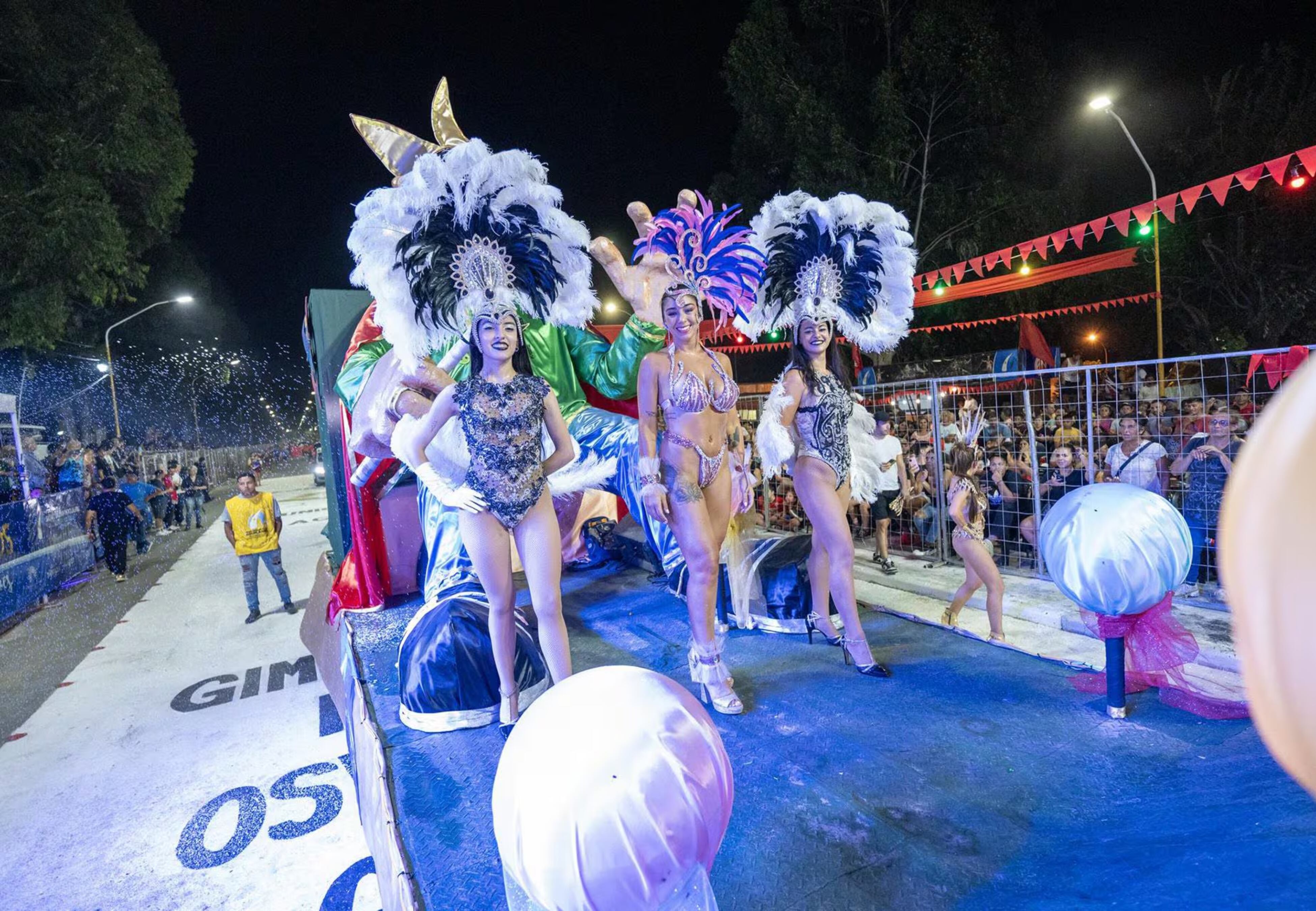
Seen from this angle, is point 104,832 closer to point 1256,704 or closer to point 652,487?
point 652,487

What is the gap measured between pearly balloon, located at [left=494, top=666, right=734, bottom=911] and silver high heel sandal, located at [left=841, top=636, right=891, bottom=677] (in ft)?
7.04

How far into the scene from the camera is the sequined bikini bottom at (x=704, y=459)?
3.26m

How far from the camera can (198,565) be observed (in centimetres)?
1191

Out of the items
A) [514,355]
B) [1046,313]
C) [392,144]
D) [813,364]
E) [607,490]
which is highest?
[392,144]

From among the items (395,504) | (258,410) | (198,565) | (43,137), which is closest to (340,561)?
(395,504)

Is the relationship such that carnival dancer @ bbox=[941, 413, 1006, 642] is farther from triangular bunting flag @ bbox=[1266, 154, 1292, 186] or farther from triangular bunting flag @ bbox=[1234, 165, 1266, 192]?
triangular bunting flag @ bbox=[1234, 165, 1266, 192]

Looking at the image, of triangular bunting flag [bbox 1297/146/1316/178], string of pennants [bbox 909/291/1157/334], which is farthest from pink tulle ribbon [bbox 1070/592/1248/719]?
string of pennants [bbox 909/291/1157/334]

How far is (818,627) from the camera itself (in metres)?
4.00

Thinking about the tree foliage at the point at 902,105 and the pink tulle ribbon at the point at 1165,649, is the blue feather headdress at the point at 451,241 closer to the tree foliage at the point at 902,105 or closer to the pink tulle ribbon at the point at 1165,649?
the pink tulle ribbon at the point at 1165,649

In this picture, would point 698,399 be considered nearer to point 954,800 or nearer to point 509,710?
point 509,710

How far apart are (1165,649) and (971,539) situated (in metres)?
1.79

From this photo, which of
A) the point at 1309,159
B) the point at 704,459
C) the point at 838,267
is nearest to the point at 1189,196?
the point at 1309,159

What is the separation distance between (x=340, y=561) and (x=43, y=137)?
12924 millimetres

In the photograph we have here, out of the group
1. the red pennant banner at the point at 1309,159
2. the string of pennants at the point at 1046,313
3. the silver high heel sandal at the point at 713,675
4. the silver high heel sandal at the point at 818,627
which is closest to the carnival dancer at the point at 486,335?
the silver high heel sandal at the point at 713,675
